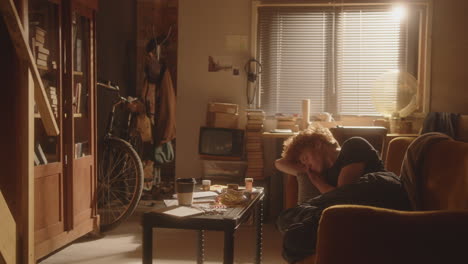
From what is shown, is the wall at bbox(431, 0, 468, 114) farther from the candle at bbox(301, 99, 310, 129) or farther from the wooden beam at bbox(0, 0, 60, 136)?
the wooden beam at bbox(0, 0, 60, 136)

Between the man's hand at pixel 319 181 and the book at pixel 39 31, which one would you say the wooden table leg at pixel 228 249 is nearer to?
the man's hand at pixel 319 181

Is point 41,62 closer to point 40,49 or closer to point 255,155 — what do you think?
point 40,49

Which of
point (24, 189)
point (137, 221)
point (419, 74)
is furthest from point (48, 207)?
point (419, 74)

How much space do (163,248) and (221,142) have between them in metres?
1.31

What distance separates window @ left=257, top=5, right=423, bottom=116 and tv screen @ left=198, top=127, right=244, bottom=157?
49cm

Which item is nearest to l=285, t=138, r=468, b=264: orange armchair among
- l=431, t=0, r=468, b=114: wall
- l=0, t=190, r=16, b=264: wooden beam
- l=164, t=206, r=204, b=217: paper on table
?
l=164, t=206, r=204, b=217: paper on table

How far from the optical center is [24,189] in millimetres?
2699

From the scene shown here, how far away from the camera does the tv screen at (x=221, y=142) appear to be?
4543 millimetres

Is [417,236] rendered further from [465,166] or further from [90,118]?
[90,118]

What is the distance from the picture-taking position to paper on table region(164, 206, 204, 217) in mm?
1945

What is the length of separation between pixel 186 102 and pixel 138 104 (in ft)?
1.78

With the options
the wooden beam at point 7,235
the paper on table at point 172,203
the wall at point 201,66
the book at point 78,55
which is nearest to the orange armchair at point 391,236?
the paper on table at point 172,203

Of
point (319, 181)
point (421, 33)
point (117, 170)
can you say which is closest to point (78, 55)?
point (117, 170)

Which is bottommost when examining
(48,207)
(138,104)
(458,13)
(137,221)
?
(137,221)
